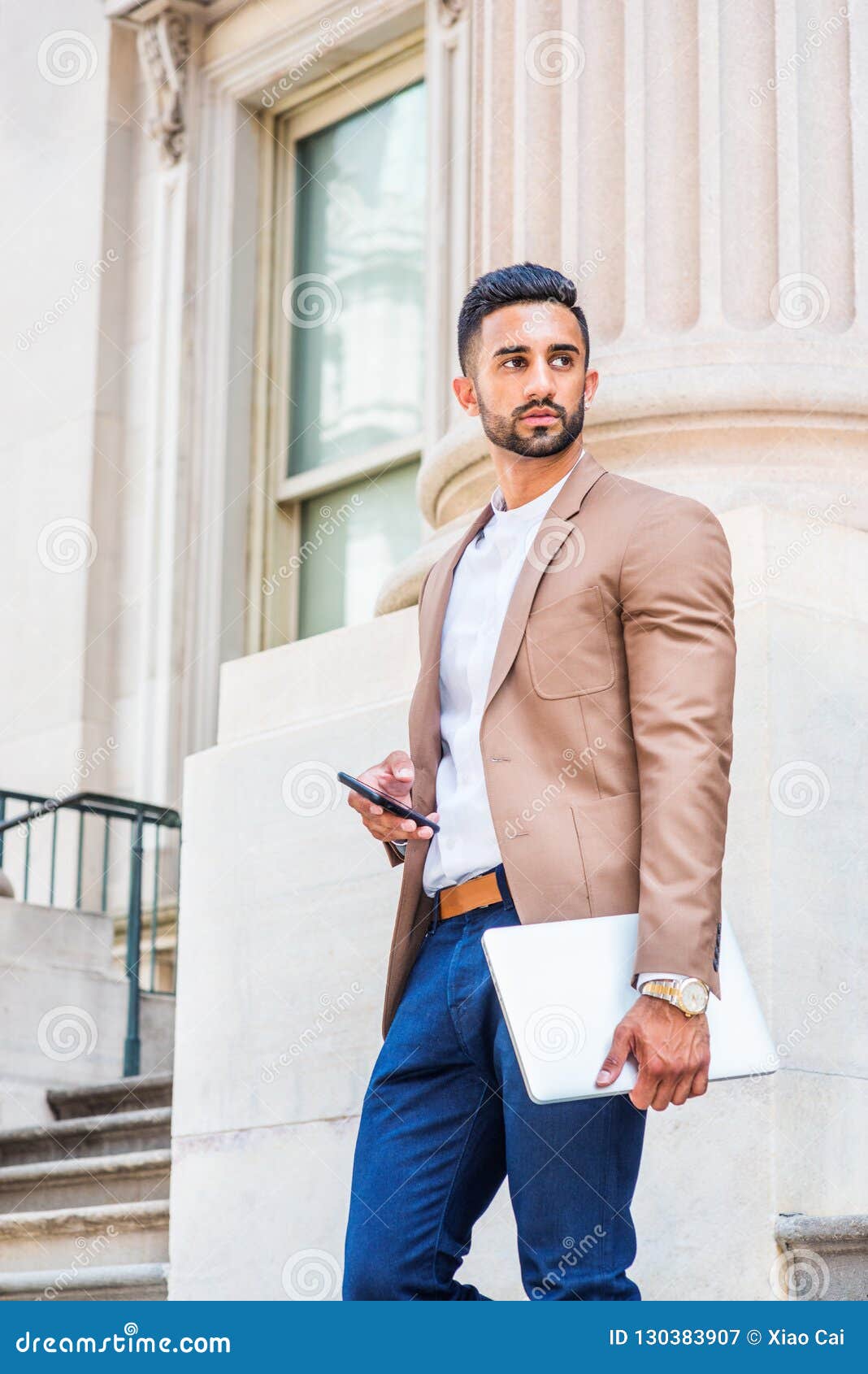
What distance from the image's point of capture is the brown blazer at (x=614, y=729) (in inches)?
126

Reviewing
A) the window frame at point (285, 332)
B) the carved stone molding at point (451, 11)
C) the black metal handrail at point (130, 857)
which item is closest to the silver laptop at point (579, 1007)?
the black metal handrail at point (130, 857)

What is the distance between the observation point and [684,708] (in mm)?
3260

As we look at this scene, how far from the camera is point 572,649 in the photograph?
3449 millimetres

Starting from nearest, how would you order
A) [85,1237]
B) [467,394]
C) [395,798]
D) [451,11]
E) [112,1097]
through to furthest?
[395,798] → [467,394] → [85,1237] → [112,1097] → [451,11]

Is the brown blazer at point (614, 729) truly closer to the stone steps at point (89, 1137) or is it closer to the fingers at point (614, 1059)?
the fingers at point (614, 1059)

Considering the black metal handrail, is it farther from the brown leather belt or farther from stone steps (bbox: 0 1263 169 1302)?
the brown leather belt

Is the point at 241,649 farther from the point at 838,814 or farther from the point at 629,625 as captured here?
the point at 629,625

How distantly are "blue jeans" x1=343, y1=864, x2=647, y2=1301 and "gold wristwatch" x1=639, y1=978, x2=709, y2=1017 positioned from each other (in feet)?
0.68

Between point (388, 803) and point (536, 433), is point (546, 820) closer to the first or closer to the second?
point (388, 803)

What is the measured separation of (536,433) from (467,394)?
0.27 metres

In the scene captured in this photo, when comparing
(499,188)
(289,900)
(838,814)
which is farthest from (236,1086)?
(499,188)

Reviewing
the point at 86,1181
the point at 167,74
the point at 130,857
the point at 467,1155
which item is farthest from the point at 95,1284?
the point at 167,74
